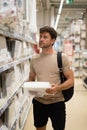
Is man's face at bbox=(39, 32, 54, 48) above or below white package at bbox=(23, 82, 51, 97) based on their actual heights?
above

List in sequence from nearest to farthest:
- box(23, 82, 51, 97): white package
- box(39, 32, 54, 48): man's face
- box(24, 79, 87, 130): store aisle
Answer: box(23, 82, 51, 97): white package < box(39, 32, 54, 48): man's face < box(24, 79, 87, 130): store aisle

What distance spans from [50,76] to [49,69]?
3.4 inches

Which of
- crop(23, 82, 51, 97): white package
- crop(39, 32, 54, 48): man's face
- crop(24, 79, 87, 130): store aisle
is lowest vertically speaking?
crop(24, 79, 87, 130): store aisle

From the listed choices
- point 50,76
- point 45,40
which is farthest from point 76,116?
point 45,40

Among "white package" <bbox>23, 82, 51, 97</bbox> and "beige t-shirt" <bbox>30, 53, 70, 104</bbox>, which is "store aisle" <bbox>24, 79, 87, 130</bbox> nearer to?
"beige t-shirt" <bbox>30, 53, 70, 104</bbox>

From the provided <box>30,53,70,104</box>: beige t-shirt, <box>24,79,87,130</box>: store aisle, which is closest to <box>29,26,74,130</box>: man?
<box>30,53,70,104</box>: beige t-shirt

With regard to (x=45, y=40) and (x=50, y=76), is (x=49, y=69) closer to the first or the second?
(x=50, y=76)

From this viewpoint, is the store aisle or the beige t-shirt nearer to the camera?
the beige t-shirt

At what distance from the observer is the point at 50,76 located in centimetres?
284

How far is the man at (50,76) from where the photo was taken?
2803 millimetres

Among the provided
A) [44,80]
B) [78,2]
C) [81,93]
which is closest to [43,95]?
[44,80]

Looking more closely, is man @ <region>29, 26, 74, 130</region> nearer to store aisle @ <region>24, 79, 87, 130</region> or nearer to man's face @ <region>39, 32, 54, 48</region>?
man's face @ <region>39, 32, 54, 48</region>

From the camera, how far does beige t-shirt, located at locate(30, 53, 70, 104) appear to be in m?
2.81

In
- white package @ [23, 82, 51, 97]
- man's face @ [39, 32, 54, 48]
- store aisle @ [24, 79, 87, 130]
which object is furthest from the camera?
store aisle @ [24, 79, 87, 130]
